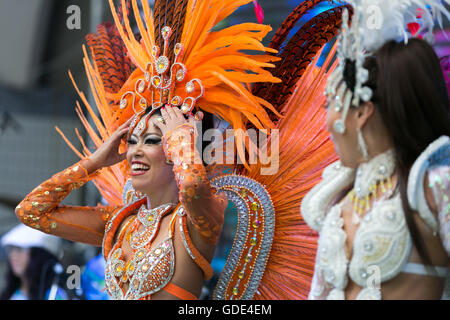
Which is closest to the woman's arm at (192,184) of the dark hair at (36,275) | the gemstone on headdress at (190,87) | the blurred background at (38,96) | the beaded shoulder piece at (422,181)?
the gemstone on headdress at (190,87)

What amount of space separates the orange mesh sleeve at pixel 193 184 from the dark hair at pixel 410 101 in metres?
0.64

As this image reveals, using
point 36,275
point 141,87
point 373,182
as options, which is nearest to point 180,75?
point 141,87

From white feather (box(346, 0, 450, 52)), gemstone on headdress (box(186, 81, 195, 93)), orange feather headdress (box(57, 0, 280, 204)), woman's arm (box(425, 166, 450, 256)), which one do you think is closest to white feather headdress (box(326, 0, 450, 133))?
white feather (box(346, 0, 450, 52))

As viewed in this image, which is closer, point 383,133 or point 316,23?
point 383,133

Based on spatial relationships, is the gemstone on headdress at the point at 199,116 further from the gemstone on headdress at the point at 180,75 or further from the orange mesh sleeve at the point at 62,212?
the orange mesh sleeve at the point at 62,212

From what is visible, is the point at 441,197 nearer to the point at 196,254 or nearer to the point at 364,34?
the point at 364,34

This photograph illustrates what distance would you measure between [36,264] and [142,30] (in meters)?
1.83

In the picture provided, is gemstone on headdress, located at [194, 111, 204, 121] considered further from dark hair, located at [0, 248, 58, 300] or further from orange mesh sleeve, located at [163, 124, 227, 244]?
dark hair, located at [0, 248, 58, 300]

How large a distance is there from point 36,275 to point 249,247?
1851mm

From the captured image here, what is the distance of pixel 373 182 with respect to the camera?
1.27 metres

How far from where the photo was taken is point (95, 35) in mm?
2473

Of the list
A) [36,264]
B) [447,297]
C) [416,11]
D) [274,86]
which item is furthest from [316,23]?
[36,264]

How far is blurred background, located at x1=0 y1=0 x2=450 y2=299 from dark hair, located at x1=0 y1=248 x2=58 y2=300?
0.06 m
